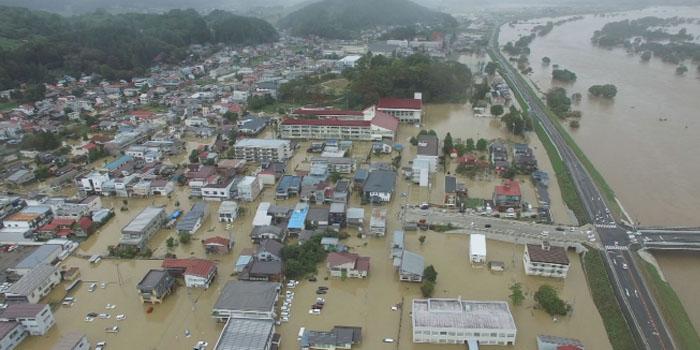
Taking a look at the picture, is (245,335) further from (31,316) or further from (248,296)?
(31,316)

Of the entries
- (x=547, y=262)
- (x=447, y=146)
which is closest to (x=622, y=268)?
(x=547, y=262)

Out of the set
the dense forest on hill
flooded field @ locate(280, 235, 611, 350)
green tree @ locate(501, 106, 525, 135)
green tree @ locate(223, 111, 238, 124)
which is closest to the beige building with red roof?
flooded field @ locate(280, 235, 611, 350)

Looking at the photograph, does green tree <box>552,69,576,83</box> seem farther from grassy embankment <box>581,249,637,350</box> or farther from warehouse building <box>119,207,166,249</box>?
warehouse building <box>119,207,166,249</box>

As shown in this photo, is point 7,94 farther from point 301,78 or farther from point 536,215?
point 536,215

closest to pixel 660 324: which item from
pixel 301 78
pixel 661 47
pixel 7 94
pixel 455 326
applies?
pixel 455 326

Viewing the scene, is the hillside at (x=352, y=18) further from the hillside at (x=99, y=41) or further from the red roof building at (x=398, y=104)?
the red roof building at (x=398, y=104)

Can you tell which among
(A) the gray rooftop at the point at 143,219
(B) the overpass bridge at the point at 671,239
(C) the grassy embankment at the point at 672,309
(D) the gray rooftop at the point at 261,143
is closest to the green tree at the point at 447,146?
(D) the gray rooftop at the point at 261,143
